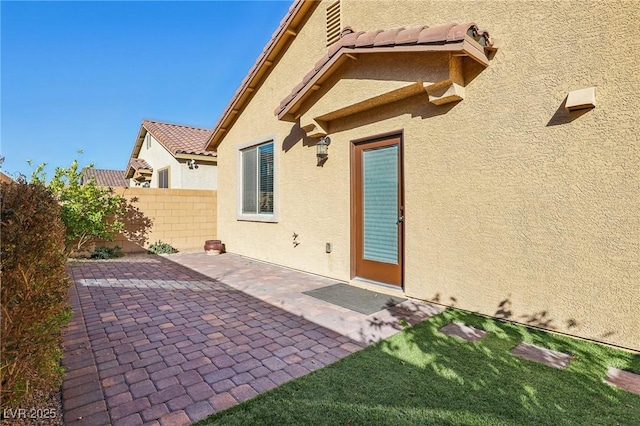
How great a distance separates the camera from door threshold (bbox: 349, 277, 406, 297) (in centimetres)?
634

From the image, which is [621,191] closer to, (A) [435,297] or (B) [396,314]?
(A) [435,297]

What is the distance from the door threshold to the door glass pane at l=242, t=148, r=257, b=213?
5.07m

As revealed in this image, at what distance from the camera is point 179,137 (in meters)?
16.8

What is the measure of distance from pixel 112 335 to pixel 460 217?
5631 millimetres

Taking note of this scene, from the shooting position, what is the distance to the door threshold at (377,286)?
20.8ft

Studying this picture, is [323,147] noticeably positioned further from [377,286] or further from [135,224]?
[135,224]

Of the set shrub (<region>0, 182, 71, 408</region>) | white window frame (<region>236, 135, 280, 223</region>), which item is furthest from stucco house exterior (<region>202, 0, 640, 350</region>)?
shrub (<region>0, 182, 71, 408</region>)

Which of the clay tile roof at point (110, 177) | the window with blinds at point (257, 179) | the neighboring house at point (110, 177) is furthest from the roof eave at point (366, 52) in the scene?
the clay tile roof at point (110, 177)

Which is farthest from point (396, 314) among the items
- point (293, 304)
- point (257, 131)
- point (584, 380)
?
point (257, 131)

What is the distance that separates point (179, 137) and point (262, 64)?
8.99 m

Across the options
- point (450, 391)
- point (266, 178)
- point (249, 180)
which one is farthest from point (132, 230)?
point (450, 391)

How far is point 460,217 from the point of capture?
17.6ft

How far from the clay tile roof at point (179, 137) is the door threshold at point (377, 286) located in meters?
10.1

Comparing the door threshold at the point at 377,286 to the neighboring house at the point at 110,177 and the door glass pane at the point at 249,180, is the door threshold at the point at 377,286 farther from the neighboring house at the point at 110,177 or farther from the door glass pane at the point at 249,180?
the neighboring house at the point at 110,177
